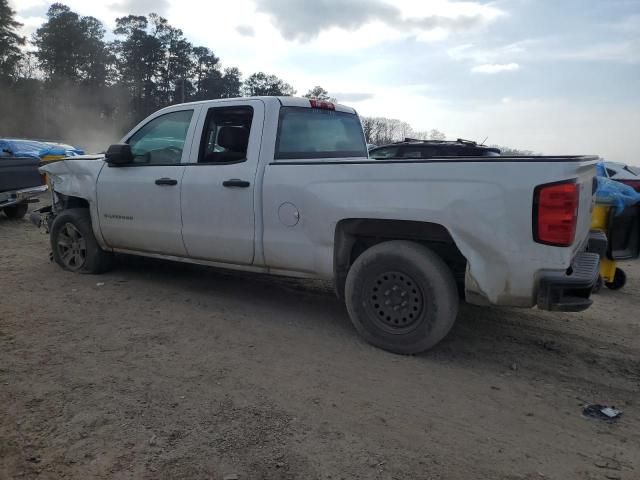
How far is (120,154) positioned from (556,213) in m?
4.12

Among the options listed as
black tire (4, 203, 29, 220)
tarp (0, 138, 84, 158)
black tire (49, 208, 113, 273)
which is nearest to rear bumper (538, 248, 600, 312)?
black tire (49, 208, 113, 273)

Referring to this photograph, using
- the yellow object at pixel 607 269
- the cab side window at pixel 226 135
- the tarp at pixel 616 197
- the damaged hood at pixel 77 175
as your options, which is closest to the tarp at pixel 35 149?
the damaged hood at pixel 77 175

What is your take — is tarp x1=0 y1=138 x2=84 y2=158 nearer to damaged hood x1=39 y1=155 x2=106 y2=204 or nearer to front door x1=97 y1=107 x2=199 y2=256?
damaged hood x1=39 y1=155 x2=106 y2=204

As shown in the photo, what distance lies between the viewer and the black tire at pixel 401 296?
11.7 feet

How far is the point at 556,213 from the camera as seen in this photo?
3.08 meters

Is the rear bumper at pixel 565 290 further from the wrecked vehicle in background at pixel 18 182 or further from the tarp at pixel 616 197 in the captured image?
the wrecked vehicle in background at pixel 18 182

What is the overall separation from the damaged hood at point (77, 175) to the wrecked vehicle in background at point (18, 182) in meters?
3.92

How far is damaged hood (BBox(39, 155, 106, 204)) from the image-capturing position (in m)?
5.54

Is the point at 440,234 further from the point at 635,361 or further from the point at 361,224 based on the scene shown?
the point at 635,361

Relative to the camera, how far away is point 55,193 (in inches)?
239

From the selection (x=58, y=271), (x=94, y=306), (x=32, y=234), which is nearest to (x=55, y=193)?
(x=58, y=271)

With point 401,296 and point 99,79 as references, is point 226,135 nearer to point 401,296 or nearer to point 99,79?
point 401,296

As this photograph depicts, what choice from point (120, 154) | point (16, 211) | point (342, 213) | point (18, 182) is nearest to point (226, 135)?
point (120, 154)

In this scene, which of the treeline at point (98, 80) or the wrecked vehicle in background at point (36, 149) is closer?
the wrecked vehicle in background at point (36, 149)
